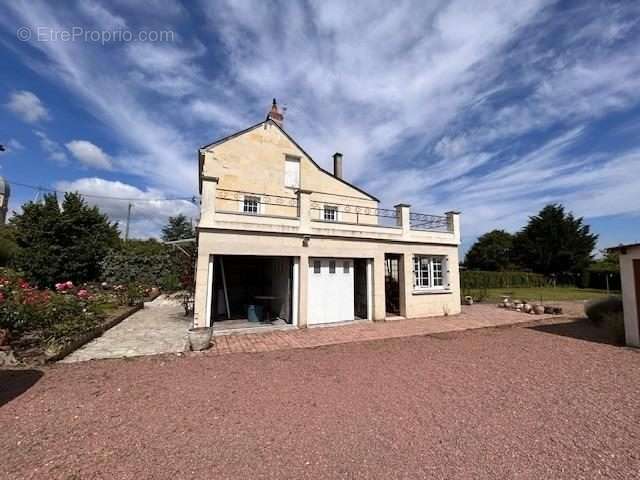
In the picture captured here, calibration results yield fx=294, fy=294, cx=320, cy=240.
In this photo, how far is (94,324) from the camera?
8.79 metres

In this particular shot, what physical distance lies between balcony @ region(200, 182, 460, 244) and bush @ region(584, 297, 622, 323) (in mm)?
5452

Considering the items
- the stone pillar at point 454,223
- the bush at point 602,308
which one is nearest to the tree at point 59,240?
the stone pillar at point 454,223

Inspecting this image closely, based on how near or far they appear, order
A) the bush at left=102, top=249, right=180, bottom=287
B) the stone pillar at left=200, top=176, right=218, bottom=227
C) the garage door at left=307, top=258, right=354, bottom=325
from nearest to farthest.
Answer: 1. the stone pillar at left=200, top=176, right=218, bottom=227
2. the garage door at left=307, top=258, right=354, bottom=325
3. the bush at left=102, top=249, right=180, bottom=287

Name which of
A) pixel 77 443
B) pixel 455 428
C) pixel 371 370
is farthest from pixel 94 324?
pixel 455 428

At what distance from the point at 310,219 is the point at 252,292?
592cm

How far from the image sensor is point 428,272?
1300 cm

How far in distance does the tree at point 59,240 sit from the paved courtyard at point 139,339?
9.38 metres

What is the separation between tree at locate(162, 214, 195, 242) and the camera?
3961 centimetres

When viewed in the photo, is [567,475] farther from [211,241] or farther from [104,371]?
[211,241]

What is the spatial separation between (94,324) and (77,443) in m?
6.68

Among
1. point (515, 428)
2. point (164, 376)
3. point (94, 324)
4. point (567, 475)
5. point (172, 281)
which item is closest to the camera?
point (567, 475)

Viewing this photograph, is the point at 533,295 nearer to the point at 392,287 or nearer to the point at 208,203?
the point at 392,287

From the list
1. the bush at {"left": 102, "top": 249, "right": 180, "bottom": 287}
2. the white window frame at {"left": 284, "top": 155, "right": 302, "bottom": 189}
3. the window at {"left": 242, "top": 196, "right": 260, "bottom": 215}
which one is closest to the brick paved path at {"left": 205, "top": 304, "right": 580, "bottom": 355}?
the window at {"left": 242, "top": 196, "right": 260, "bottom": 215}

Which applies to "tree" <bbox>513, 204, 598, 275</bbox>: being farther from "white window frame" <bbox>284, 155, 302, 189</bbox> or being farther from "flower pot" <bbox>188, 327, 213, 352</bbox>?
"flower pot" <bbox>188, 327, 213, 352</bbox>
